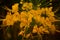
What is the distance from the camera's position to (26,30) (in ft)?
4.65

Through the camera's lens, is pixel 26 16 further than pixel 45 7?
No

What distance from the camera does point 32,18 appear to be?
1404 mm

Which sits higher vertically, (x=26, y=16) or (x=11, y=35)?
(x=26, y=16)

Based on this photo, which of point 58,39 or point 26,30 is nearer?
point 26,30

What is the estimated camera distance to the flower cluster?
1.39 metres

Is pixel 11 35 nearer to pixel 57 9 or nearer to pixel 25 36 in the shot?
pixel 25 36

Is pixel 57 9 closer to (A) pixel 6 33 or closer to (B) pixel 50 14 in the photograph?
(B) pixel 50 14

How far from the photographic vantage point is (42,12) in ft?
4.71

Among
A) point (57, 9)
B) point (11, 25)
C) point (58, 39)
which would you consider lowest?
point (58, 39)

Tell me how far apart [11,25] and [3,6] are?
17 centimetres

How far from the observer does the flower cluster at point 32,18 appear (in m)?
1.39

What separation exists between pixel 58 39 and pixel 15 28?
1.09 ft

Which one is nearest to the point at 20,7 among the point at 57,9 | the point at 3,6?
the point at 3,6

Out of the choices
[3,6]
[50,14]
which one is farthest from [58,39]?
[3,6]
